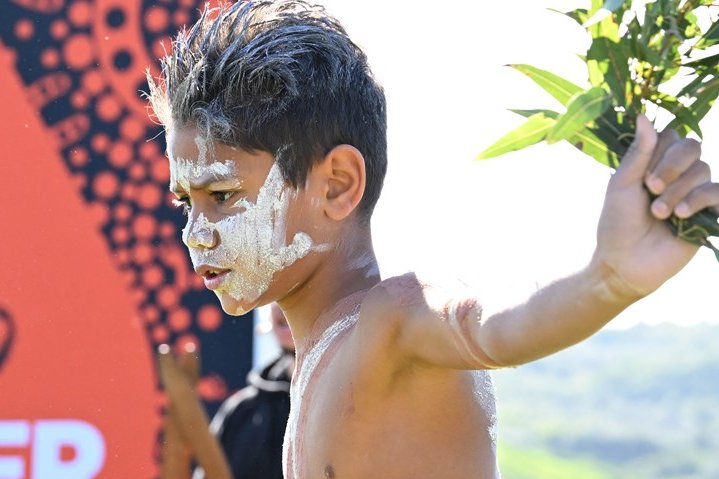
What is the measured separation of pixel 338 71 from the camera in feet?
8.34

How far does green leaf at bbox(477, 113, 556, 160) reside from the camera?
181 centimetres

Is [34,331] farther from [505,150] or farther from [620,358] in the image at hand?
[620,358]

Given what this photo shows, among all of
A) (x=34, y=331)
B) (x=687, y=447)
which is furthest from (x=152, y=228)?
(x=687, y=447)

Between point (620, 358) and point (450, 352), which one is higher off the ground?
point (450, 352)


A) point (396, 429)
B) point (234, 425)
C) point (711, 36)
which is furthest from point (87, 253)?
point (711, 36)

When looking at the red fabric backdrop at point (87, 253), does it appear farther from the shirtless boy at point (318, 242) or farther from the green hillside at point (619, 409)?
the green hillside at point (619, 409)

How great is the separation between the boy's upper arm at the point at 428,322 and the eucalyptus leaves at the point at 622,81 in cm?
25

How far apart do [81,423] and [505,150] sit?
339 centimetres

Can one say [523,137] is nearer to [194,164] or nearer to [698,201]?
[698,201]

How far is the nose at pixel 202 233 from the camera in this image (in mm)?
2414

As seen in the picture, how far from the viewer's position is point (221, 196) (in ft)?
8.02

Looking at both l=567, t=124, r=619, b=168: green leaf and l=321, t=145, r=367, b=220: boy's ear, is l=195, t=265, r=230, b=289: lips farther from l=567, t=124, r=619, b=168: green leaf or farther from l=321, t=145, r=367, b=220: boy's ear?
l=567, t=124, r=619, b=168: green leaf

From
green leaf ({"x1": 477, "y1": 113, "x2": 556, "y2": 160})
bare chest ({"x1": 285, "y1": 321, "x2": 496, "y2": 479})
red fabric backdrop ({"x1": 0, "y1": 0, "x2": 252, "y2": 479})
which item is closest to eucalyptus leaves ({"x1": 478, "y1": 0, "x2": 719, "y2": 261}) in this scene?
green leaf ({"x1": 477, "y1": 113, "x2": 556, "y2": 160})

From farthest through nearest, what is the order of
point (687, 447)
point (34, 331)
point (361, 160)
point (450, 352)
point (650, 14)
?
point (687, 447)
point (34, 331)
point (361, 160)
point (450, 352)
point (650, 14)
